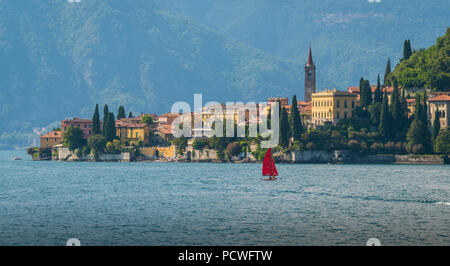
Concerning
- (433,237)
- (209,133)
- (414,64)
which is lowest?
(433,237)

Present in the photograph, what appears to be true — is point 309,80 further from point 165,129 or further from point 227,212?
point 227,212

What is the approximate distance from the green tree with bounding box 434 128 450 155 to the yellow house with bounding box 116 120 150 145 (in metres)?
44.7

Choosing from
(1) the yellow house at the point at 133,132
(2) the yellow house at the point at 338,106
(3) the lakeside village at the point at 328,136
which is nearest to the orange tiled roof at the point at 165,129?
(3) the lakeside village at the point at 328,136

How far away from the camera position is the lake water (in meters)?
30.3

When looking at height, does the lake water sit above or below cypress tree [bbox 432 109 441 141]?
below

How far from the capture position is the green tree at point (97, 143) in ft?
377

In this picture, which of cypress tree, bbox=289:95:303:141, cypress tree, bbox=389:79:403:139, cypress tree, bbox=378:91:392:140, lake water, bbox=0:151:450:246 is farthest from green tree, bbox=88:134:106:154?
lake water, bbox=0:151:450:246

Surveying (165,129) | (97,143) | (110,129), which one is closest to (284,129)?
(110,129)

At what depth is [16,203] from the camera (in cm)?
4491

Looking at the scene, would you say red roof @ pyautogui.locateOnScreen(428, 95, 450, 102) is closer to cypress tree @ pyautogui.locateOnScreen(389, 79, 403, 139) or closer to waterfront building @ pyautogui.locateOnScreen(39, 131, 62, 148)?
cypress tree @ pyautogui.locateOnScreen(389, 79, 403, 139)

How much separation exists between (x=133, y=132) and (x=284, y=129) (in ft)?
105
